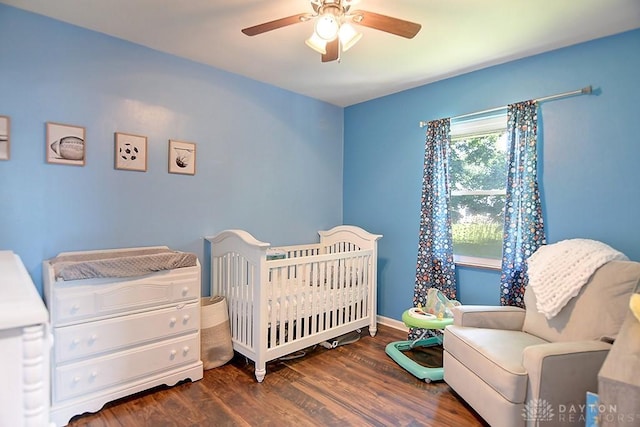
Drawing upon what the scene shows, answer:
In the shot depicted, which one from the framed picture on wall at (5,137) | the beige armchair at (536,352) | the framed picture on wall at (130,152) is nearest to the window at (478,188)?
the beige armchair at (536,352)

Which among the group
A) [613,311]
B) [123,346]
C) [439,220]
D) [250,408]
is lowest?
[250,408]

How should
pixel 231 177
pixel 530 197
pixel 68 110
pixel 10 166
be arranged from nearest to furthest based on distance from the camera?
pixel 10 166
pixel 68 110
pixel 530 197
pixel 231 177

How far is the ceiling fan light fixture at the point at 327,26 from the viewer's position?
65.9 inches

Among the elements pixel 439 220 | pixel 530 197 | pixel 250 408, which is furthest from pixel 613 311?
pixel 250 408

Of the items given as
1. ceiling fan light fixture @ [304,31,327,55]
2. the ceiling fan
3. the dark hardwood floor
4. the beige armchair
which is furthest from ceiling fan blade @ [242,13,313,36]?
the dark hardwood floor

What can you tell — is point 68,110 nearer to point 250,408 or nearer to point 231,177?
point 231,177

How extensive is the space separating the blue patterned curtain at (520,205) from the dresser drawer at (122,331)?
2.32 m

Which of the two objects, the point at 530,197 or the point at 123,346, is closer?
the point at 123,346

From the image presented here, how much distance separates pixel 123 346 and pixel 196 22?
6.76 ft

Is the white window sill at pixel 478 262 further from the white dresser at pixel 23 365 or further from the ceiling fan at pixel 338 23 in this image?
the white dresser at pixel 23 365

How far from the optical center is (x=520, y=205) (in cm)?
261

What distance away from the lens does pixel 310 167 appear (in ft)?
12.3

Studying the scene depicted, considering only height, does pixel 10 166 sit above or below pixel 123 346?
above

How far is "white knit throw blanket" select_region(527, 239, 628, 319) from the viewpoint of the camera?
204 centimetres
